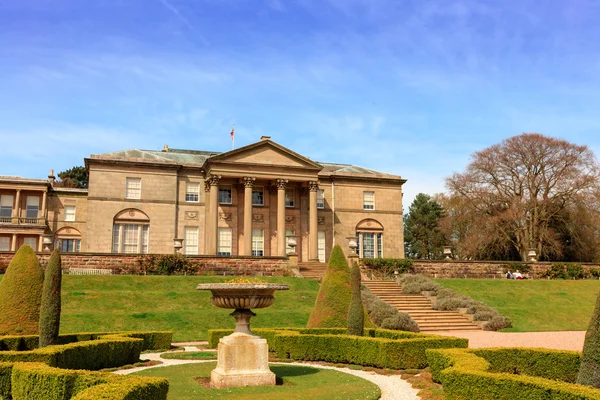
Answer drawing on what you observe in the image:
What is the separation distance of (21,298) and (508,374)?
14.3 metres

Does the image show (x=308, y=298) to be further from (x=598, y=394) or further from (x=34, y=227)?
(x=34, y=227)

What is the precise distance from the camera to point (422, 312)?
1139 inches

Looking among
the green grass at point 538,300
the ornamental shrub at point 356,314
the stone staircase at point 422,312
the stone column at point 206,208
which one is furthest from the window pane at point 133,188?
the ornamental shrub at point 356,314

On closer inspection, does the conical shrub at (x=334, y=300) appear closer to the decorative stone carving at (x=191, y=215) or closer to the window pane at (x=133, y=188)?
the decorative stone carving at (x=191, y=215)

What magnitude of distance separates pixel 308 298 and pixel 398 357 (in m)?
15.0

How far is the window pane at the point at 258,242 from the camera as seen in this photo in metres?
43.3

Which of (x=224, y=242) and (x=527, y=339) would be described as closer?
(x=527, y=339)

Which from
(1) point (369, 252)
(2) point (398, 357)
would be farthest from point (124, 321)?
(1) point (369, 252)

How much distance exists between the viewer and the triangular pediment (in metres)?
41.1

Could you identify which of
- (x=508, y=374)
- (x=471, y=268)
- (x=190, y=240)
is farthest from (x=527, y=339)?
(x=190, y=240)

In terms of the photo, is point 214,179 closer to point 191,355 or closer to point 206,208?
point 206,208

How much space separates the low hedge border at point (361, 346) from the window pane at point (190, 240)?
958 inches

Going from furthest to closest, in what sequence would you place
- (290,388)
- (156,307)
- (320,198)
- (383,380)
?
1. (320,198)
2. (156,307)
3. (383,380)
4. (290,388)

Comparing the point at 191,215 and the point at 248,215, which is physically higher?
the point at 191,215
